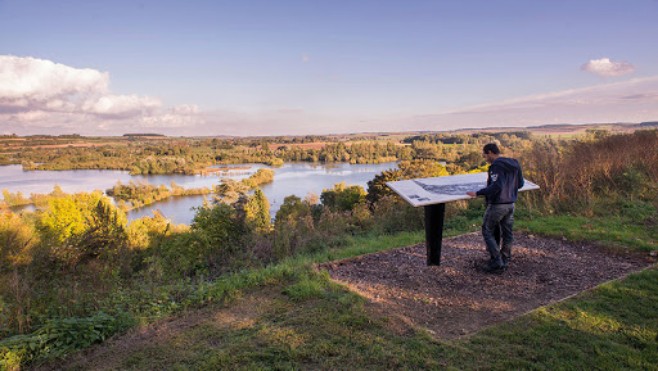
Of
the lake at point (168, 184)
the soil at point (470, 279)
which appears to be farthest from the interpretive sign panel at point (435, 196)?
the lake at point (168, 184)

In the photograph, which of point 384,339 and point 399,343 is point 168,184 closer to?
point 384,339

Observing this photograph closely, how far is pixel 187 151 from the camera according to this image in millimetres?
87938

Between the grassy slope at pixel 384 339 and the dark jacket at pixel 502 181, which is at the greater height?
the dark jacket at pixel 502 181

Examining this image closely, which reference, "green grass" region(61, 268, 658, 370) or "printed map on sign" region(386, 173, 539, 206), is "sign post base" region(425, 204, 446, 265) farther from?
"green grass" region(61, 268, 658, 370)

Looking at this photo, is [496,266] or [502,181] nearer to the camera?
[502,181]

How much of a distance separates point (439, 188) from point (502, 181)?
100 cm

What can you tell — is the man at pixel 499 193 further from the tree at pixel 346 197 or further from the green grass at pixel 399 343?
the tree at pixel 346 197

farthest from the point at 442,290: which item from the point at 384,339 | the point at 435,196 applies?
the point at 384,339

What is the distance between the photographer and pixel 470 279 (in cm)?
A: 504

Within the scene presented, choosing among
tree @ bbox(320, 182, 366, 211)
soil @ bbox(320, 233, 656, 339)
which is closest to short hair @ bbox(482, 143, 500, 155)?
soil @ bbox(320, 233, 656, 339)

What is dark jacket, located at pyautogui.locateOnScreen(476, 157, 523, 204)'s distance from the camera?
471 cm

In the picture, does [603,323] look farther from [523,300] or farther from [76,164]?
[76,164]

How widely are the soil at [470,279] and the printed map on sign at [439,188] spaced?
1.20 metres

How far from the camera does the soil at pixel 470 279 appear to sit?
398cm
